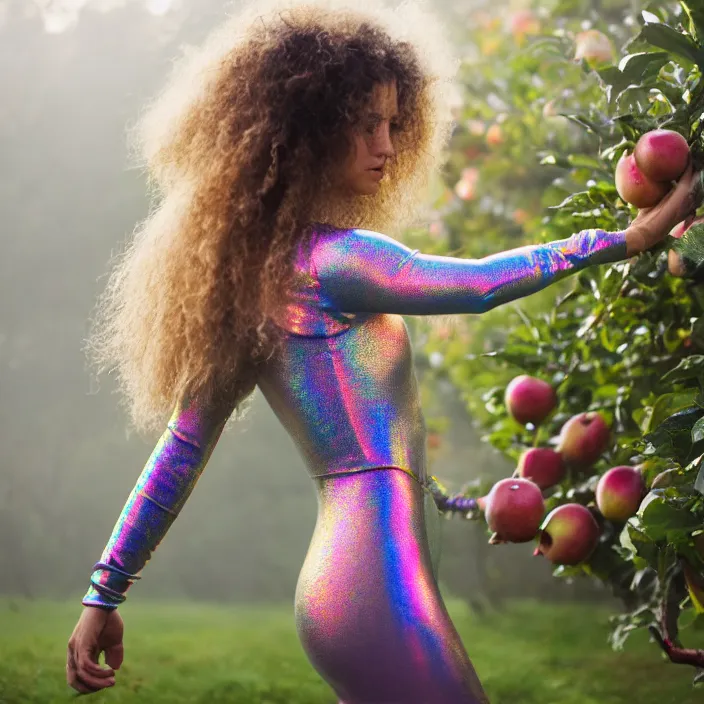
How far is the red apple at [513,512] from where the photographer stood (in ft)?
3.39

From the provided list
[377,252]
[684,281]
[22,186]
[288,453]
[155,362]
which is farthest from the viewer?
[288,453]

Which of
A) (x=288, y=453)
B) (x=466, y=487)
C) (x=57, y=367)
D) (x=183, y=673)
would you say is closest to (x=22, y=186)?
(x=57, y=367)

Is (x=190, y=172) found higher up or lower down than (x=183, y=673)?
higher up

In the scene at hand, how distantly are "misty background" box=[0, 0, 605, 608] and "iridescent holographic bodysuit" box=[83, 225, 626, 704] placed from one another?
262 cm

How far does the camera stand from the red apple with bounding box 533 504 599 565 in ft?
3.53

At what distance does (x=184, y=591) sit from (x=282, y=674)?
1.38 meters

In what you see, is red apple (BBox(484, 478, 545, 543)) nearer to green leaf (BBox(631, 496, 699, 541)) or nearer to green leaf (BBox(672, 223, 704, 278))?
green leaf (BBox(631, 496, 699, 541))

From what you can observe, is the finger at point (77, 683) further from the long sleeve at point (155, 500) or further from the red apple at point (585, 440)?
the red apple at point (585, 440)

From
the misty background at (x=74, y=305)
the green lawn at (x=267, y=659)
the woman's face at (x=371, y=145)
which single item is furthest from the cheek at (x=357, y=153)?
the misty background at (x=74, y=305)

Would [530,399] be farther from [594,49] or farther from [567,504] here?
[594,49]

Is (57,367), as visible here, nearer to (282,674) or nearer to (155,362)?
(282,674)

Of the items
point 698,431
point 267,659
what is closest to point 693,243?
point 698,431

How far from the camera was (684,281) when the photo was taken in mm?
1130

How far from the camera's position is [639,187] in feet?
2.81
